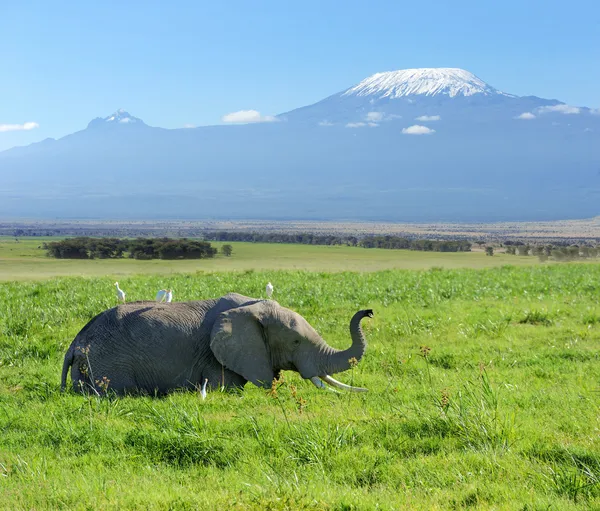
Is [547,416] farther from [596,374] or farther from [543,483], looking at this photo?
[596,374]

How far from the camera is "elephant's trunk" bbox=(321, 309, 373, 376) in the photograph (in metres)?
9.55

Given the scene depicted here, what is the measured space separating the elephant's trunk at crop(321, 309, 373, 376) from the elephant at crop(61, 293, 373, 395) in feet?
0.05

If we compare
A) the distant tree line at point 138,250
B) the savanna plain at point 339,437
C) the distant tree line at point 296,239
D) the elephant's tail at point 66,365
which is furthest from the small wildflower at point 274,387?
the distant tree line at point 296,239

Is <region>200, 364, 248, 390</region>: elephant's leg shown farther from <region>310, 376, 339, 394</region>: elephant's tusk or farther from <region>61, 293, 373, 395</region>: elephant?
<region>310, 376, 339, 394</region>: elephant's tusk

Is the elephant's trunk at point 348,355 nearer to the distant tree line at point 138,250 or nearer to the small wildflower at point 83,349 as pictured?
the small wildflower at point 83,349

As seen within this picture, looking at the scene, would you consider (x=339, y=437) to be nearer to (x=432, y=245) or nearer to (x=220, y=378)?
(x=220, y=378)

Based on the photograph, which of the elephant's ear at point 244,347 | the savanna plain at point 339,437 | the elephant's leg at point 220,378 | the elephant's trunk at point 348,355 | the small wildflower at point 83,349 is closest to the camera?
the savanna plain at point 339,437

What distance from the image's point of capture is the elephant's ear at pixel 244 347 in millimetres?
9898

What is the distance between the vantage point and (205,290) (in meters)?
23.0

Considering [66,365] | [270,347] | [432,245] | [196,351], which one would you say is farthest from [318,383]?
[432,245]

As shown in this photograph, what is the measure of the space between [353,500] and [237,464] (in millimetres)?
1514

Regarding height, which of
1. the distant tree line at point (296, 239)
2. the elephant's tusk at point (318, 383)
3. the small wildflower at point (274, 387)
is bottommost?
the elephant's tusk at point (318, 383)

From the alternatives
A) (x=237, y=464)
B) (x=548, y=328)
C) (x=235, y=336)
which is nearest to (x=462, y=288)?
(x=548, y=328)

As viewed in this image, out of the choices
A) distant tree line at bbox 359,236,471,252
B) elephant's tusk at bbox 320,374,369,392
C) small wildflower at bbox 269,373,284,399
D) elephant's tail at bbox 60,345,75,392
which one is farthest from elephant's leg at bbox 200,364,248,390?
distant tree line at bbox 359,236,471,252
